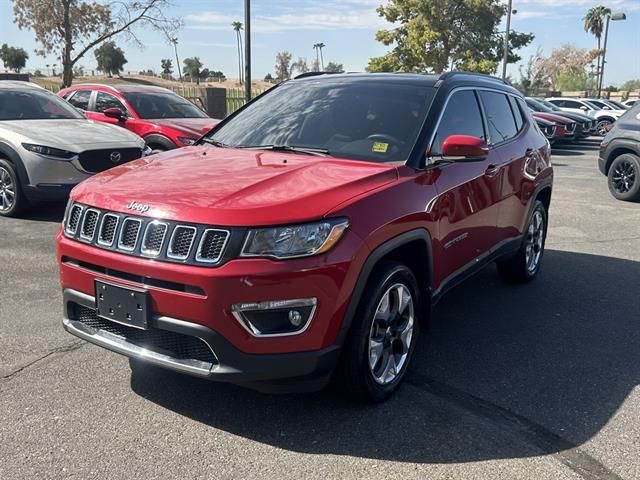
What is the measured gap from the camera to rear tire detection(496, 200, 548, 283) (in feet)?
18.3

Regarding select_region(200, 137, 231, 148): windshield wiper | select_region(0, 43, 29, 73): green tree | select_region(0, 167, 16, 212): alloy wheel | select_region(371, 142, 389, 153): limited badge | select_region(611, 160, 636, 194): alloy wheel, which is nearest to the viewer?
select_region(371, 142, 389, 153): limited badge

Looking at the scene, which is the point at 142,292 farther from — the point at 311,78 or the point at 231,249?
the point at 311,78

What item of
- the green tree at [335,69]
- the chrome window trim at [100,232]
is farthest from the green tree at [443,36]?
the chrome window trim at [100,232]

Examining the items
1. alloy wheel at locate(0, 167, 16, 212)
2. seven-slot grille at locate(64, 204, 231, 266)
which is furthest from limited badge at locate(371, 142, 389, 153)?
alloy wheel at locate(0, 167, 16, 212)

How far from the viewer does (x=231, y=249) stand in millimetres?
2781

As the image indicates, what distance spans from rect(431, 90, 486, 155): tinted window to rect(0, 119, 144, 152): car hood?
4.89m

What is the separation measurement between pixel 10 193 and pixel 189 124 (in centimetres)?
321

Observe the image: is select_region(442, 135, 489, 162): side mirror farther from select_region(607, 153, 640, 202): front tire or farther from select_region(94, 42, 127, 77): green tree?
select_region(94, 42, 127, 77): green tree

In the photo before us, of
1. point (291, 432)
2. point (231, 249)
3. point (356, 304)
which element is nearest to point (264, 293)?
point (231, 249)

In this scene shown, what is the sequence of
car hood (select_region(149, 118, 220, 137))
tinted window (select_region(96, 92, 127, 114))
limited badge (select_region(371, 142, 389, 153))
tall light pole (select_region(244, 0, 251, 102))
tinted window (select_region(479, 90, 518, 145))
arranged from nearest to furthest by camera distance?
limited badge (select_region(371, 142, 389, 153)), tinted window (select_region(479, 90, 518, 145)), car hood (select_region(149, 118, 220, 137)), tinted window (select_region(96, 92, 127, 114)), tall light pole (select_region(244, 0, 251, 102))

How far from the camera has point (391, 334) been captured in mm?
3531

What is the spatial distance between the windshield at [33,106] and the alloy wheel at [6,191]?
965mm

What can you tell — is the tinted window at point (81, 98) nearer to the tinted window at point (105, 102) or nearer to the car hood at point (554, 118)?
the tinted window at point (105, 102)

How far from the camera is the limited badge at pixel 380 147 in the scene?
3.84 meters
